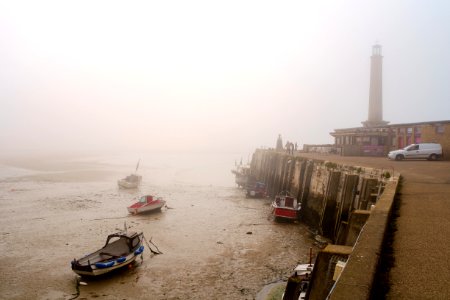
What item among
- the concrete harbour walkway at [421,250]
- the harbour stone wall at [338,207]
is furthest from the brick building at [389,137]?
the concrete harbour walkway at [421,250]

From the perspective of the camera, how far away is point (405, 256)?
539 cm

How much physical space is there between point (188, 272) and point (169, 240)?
5499 mm

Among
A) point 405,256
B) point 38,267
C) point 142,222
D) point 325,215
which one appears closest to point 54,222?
point 142,222

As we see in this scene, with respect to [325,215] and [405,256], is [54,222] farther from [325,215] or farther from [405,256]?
[405,256]

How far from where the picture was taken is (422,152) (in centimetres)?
2759

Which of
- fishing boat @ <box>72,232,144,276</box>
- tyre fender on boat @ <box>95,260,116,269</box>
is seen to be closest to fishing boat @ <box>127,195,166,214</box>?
fishing boat @ <box>72,232,144,276</box>

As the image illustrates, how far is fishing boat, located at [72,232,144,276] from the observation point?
14.3 metres

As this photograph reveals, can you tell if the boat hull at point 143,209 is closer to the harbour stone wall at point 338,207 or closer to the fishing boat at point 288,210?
the fishing boat at point 288,210

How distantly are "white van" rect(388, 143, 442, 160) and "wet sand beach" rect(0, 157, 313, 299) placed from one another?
1240 cm

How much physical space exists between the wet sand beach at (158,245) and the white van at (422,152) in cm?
1240

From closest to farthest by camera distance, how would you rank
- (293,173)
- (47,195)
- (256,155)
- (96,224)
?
(96,224) → (293,173) → (47,195) → (256,155)

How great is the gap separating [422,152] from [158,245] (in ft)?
75.3

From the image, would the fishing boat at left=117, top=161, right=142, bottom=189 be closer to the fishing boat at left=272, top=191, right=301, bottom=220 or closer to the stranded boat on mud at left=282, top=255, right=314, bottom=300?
the fishing boat at left=272, top=191, right=301, bottom=220

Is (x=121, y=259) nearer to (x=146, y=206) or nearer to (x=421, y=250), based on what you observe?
(x=146, y=206)
